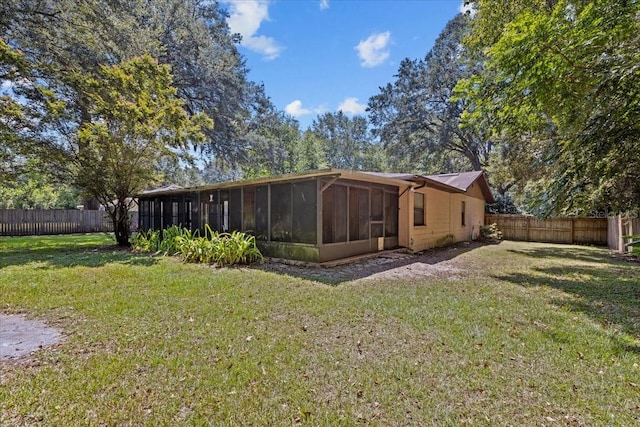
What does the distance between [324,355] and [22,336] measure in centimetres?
333

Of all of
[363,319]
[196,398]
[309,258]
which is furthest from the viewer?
[309,258]

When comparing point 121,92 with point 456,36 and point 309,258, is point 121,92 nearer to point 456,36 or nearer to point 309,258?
point 309,258

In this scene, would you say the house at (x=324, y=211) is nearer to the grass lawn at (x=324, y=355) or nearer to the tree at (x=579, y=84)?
the grass lawn at (x=324, y=355)

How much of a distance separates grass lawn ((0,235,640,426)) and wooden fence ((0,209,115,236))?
1542 centimetres

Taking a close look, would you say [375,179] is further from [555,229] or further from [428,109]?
[428,109]

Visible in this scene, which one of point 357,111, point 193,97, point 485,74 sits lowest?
point 485,74

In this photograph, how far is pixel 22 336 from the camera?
3.55 m

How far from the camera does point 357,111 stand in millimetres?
43000

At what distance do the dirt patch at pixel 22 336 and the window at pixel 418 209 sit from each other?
9707 millimetres

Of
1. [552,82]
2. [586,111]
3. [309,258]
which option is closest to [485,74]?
[552,82]

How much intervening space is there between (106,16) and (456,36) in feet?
60.6

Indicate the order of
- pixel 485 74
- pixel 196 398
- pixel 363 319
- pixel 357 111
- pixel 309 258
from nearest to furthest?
pixel 196 398 → pixel 363 319 → pixel 485 74 → pixel 309 258 → pixel 357 111

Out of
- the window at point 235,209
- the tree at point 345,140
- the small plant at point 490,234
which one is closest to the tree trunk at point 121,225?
the window at point 235,209

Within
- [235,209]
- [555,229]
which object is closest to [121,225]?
[235,209]
